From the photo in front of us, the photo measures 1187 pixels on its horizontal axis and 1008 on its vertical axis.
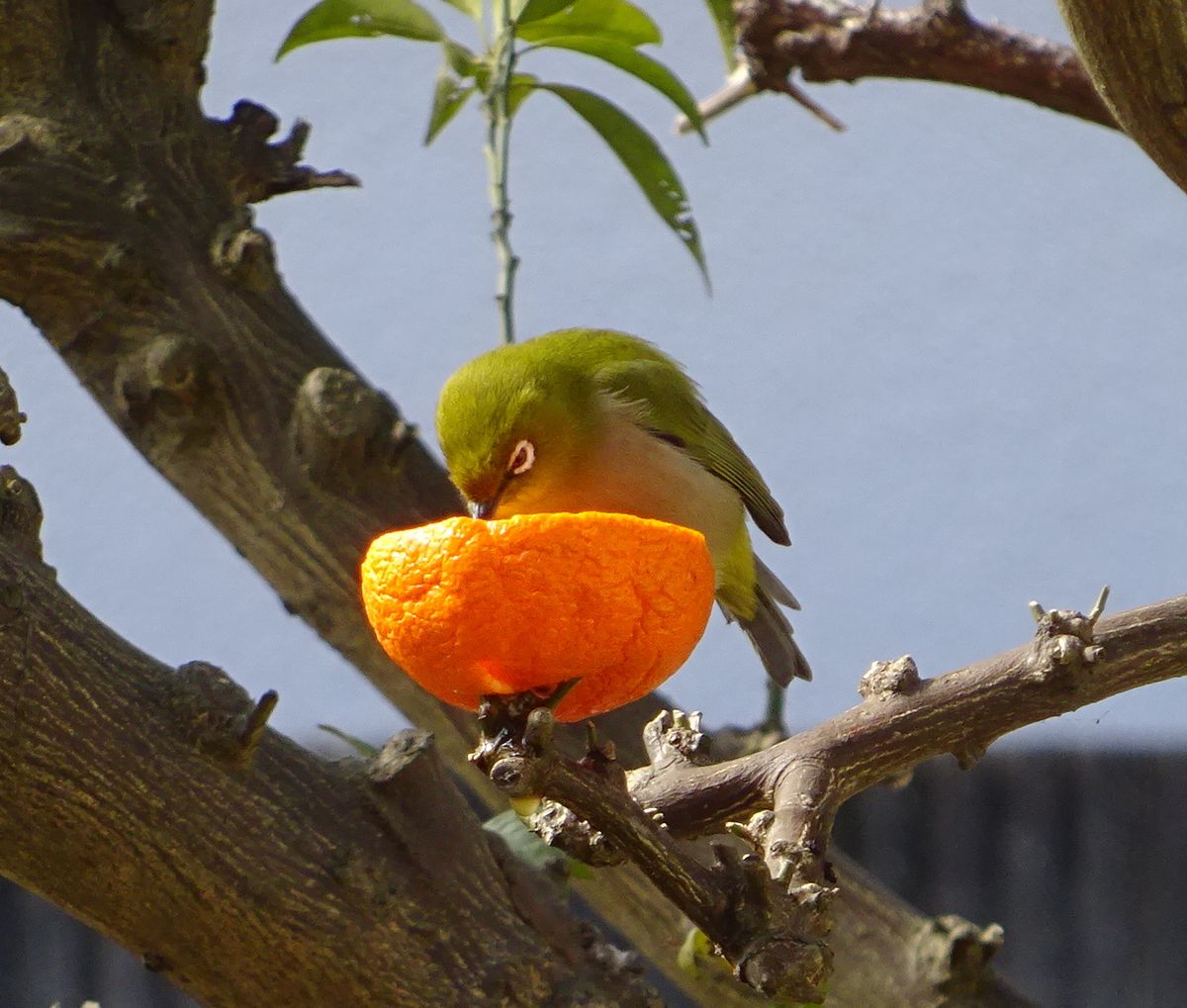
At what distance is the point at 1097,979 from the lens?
223 centimetres

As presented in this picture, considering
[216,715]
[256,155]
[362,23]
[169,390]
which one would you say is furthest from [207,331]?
[216,715]

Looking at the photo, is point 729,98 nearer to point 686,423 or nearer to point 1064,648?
point 686,423

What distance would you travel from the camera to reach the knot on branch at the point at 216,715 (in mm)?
785

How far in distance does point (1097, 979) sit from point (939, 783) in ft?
1.23

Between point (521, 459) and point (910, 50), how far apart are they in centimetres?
90

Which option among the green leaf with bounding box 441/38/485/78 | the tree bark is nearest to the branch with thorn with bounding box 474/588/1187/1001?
the tree bark

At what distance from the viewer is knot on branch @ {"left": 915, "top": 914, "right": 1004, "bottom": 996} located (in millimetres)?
1218

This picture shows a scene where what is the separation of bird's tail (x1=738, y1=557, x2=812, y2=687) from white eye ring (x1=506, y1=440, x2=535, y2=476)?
1.26 ft

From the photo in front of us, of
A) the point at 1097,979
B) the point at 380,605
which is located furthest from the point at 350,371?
the point at 1097,979

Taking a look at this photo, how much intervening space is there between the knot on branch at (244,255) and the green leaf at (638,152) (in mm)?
284

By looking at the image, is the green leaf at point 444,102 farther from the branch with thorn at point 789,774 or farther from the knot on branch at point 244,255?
the branch with thorn at point 789,774

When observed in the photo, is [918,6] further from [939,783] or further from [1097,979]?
[1097,979]

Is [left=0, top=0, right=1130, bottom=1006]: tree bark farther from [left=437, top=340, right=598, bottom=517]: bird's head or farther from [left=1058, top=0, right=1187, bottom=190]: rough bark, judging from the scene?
[left=1058, top=0, right=1187, bottom=190]: rough bark

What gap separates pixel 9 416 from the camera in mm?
691
